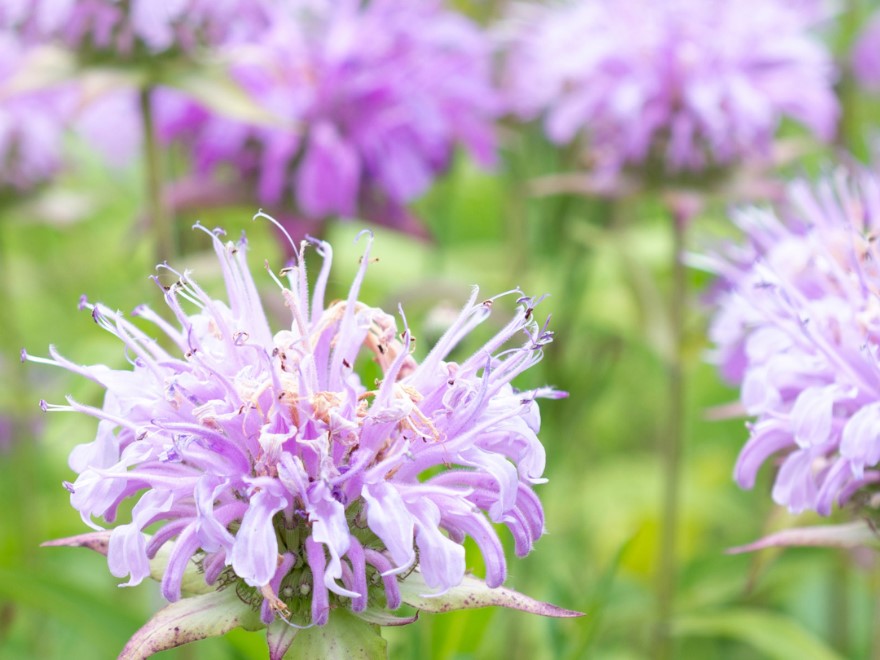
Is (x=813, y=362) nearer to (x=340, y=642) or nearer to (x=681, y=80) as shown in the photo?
(x=340, y=642)

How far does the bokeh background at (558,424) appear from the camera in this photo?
53.7 inches

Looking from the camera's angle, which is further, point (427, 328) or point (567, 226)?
point (567, 226)

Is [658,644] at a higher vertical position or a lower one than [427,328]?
lower

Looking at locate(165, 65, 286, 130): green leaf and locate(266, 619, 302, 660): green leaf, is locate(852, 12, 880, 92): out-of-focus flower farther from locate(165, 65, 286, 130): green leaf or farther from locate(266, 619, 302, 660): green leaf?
locate(266, 619, 302, 660): green leaf

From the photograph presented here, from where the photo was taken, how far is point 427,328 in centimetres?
120

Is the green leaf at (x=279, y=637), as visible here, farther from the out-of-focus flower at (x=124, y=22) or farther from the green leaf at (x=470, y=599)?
the out-of-focus flower at (x=124, y=22)

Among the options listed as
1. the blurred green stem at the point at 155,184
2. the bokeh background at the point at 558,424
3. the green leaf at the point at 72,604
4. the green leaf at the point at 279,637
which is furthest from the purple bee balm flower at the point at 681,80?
the green leaf at the point at 279,637

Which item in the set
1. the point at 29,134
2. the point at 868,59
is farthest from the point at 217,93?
the point at 868,59

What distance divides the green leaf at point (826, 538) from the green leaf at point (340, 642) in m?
0.32

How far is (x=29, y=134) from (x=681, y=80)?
1.02 m

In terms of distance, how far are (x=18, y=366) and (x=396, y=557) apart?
1.35 m

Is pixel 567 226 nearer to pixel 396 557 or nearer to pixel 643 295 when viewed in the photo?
pixel 643 295

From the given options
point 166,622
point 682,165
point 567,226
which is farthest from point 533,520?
point 567,226

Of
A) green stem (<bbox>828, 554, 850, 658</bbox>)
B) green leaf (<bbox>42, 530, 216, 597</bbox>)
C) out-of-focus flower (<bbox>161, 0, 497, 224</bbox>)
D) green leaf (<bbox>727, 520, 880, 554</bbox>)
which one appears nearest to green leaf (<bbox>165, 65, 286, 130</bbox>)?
out-of-focus flower (<bbox>161, 0, 497, 224</bbox>)
